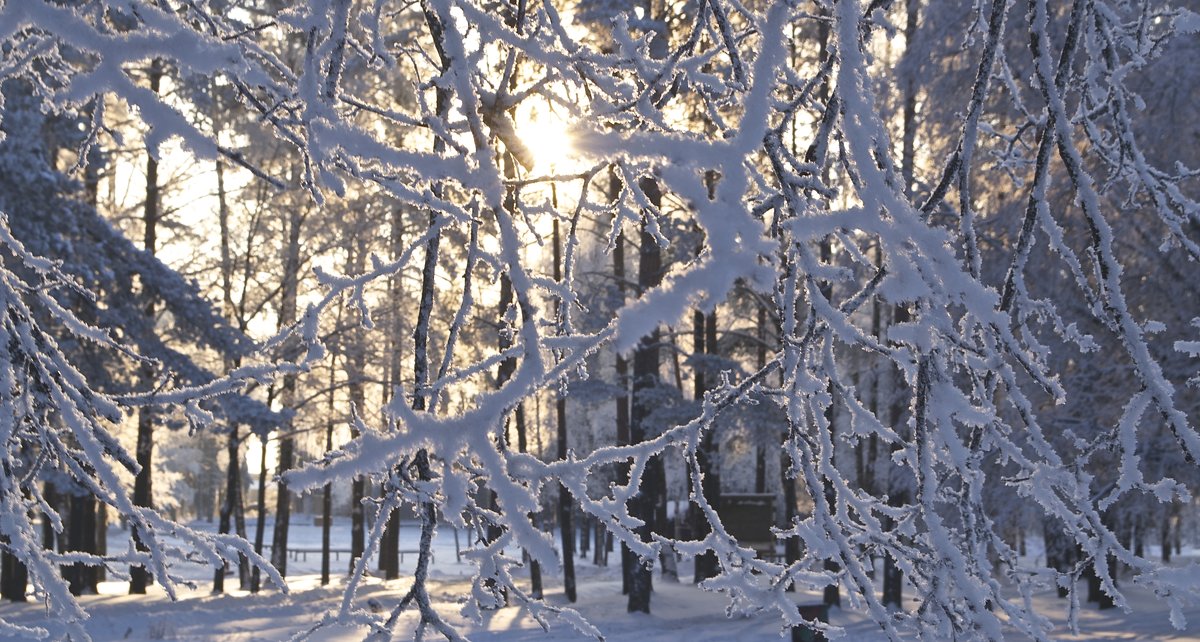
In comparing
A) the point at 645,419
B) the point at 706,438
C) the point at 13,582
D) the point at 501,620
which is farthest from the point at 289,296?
the point at 706,438

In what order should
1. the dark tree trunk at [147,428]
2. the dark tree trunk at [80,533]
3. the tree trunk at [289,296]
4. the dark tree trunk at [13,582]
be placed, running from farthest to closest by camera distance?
the tree trunk at [289,296] < the dark tree trunk at [80,533] < the dark tree trunk at [13,582] < the dark tree trunk at [147,428]

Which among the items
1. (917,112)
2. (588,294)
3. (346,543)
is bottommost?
(346,543)

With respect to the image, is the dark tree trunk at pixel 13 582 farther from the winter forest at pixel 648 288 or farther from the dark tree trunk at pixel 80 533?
the winter forest at pixel 648 288

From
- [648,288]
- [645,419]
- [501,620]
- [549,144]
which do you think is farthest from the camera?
[501,620]

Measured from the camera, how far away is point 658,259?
15508 millimetres

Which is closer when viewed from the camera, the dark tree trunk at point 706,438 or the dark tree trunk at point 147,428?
the dark tree trunk at point 706,438

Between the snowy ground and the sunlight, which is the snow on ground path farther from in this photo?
the sunlight

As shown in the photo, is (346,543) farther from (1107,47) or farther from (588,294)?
(1107,47)

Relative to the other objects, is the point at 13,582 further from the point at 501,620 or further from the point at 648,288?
the point at 648,288

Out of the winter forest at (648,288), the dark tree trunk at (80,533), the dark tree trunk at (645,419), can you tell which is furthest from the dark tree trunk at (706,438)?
the winter forest at (648,288)

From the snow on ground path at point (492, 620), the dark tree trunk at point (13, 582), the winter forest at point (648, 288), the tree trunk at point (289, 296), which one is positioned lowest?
the snow on ground path at point (492, 620)

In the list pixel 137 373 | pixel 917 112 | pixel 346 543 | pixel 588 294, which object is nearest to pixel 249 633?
pixel 137 373

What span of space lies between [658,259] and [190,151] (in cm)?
1426

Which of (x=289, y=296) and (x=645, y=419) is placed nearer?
(x=645, y=419)
